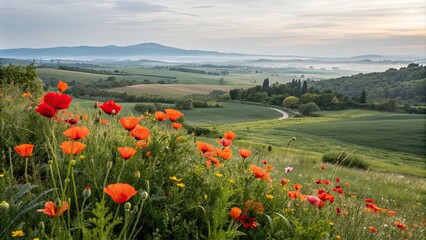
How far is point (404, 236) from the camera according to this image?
4492 mm

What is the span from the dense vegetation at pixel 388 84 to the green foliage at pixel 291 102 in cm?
2241

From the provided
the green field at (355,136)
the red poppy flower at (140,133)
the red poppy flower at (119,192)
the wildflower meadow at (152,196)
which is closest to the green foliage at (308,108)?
the green field at (355,136)

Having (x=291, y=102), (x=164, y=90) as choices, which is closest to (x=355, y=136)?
(x=291, y=102)

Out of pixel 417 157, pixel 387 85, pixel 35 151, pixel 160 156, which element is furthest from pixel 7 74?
pixel 387 85

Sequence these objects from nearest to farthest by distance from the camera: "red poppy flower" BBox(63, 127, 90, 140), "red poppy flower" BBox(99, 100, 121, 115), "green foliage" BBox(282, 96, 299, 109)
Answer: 1. "red poppy flower" BBox(63, 127, 90, 140)
2. "red poppy flower" BBox(99, 100, 121, 115)
3. "green foliage" BBox(282, 96, 299, 109)

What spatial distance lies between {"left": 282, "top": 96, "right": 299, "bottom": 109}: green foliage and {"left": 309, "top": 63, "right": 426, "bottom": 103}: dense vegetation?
22407 mm

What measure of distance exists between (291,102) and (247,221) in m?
78.6

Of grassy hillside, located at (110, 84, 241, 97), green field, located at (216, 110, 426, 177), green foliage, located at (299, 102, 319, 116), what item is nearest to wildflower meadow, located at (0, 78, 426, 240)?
green field, located at (216, 110, 426, 177)

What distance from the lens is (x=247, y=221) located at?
8.72ft

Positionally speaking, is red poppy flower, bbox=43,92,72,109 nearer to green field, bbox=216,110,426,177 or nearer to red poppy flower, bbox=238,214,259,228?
red poppy flower, bbox=238,214,259,228

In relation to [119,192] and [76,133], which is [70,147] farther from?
[119,192]

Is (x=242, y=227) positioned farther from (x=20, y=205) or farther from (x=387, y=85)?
(x=387, y=85)

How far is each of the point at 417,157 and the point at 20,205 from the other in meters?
43.2

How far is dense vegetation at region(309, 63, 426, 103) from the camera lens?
9394cm
